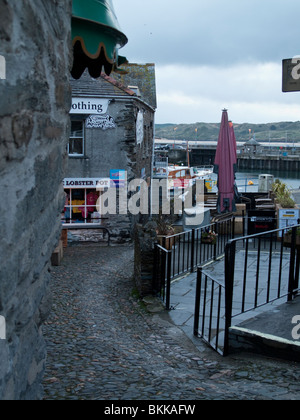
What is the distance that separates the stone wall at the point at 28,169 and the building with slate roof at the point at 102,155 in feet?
48.3

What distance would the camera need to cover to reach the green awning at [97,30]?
14.9ft

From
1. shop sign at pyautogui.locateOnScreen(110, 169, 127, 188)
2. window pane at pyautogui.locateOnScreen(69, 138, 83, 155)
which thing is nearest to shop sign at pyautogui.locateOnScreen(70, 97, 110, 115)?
window pane at pyautogui.locateOnScreen(69, 138, 83, 155)

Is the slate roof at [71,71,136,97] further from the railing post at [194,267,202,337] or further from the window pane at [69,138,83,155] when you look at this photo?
the railing post at [194,267,202,337]

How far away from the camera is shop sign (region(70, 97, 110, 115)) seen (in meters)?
17.5

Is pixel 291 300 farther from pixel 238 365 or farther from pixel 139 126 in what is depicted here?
pixel 139 126

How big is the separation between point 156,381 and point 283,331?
164 centimetres

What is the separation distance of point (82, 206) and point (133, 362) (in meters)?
12.9

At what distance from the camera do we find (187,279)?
32.0ft

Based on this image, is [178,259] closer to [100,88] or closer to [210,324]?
[210,324]

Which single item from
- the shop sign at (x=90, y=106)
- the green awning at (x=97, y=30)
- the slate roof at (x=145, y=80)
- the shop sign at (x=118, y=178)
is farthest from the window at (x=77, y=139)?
the green awning at (x=97, y=30)


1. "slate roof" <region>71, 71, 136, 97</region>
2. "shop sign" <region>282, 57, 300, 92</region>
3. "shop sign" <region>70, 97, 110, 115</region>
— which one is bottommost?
"shop sign" <region>282, 57, 300, 92</region>

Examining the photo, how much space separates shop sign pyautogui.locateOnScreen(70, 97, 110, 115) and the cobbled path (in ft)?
31.1
